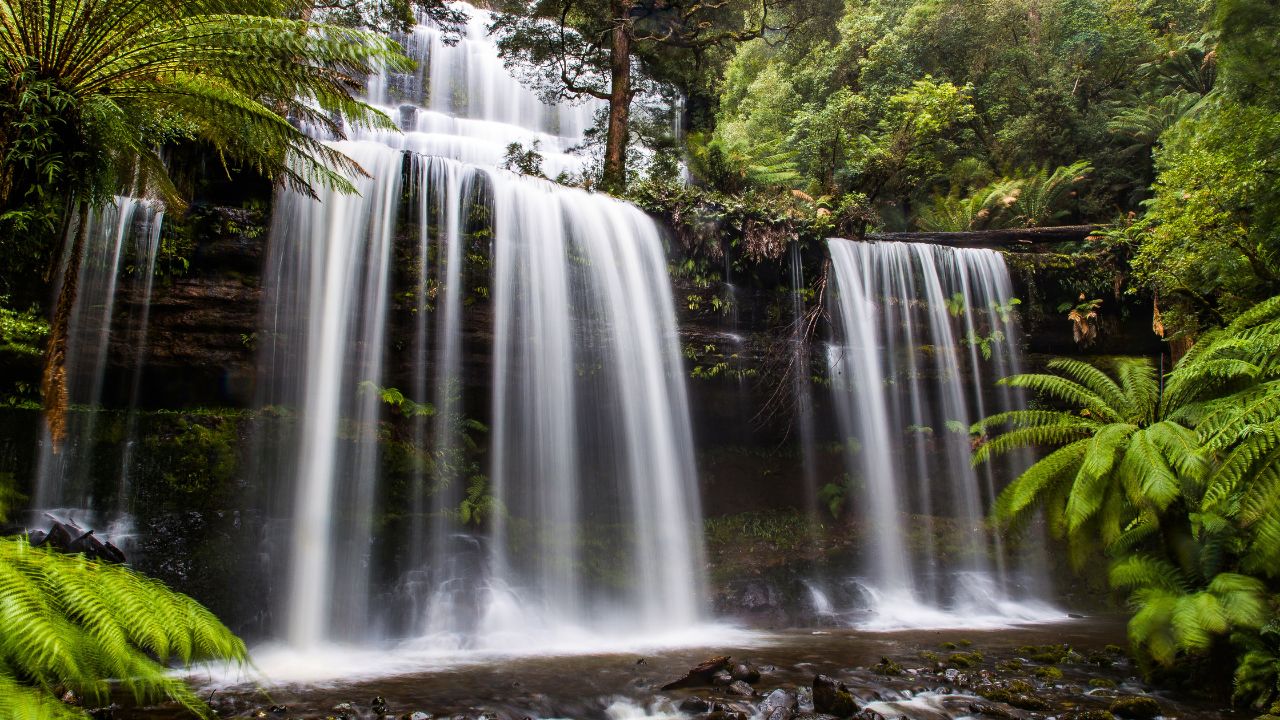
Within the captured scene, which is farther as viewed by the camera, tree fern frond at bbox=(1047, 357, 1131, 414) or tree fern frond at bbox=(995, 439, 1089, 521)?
tree fern frond at bbox=(1047, 357, 1131, 414)

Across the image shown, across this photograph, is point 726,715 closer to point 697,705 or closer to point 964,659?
point 697,705

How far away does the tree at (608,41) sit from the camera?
13.5m

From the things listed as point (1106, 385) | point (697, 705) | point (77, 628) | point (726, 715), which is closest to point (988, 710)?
point (726, 715)

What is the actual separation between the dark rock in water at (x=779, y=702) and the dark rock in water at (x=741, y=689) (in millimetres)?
182

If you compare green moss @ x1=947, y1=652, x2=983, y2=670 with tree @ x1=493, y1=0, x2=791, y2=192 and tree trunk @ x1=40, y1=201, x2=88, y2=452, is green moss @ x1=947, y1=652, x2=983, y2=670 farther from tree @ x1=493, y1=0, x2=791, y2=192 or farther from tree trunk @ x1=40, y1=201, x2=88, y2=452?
tree @ x1=493, y1=0, x2=791, y2=192

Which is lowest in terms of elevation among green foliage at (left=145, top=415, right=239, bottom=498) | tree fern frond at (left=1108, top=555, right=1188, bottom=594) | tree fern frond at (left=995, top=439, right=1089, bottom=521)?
tree fern frond at (left=1108, top=555, right=1188, bottom=594)

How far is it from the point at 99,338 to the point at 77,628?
6.65 m

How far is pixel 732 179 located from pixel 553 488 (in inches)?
330

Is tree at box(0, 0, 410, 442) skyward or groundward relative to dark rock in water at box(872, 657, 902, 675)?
skyward

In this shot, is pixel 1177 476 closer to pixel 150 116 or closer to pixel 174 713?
pixel 174 713

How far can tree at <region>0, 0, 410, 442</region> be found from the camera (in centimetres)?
436

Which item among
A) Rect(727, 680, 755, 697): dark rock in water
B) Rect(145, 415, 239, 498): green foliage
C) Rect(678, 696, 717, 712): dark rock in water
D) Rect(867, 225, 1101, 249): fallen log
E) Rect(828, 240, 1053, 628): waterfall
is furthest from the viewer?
Rect(867, 225, 1101, 249): fallen log

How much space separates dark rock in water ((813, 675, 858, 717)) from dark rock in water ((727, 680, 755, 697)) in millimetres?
536

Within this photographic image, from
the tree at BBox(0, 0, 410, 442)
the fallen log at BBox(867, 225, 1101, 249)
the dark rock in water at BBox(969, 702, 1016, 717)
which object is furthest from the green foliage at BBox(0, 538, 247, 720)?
the fallen log at BBox(867, 225, 1101, 249)
